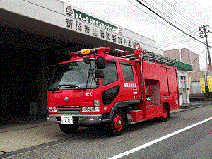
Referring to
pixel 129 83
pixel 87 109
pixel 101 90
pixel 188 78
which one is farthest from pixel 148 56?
pixel 188 78

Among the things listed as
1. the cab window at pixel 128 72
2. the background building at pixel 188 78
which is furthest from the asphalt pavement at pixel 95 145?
the background building at pixel 188 78

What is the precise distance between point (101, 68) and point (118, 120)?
1900 millimetres

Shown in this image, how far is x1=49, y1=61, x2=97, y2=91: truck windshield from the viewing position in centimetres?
681

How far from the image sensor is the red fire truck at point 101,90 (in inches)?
262

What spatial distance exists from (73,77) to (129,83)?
2.06 m

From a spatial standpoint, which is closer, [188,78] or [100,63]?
[100,63]

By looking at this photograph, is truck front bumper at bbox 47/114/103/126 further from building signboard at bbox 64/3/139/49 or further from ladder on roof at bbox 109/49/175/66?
building signboard at bbox 64/3/139/49

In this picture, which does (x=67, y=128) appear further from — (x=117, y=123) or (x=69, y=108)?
(x=117, y=123)

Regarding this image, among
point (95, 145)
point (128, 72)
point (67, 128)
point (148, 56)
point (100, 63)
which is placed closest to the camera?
point (95, 145)

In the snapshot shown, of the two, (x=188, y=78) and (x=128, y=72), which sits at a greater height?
(x=188, y=78)

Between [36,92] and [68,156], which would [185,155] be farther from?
[36,92]

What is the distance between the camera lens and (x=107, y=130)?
7199 millimetres

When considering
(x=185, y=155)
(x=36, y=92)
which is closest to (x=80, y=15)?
(x=36, y=92)

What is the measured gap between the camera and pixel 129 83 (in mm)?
8055
